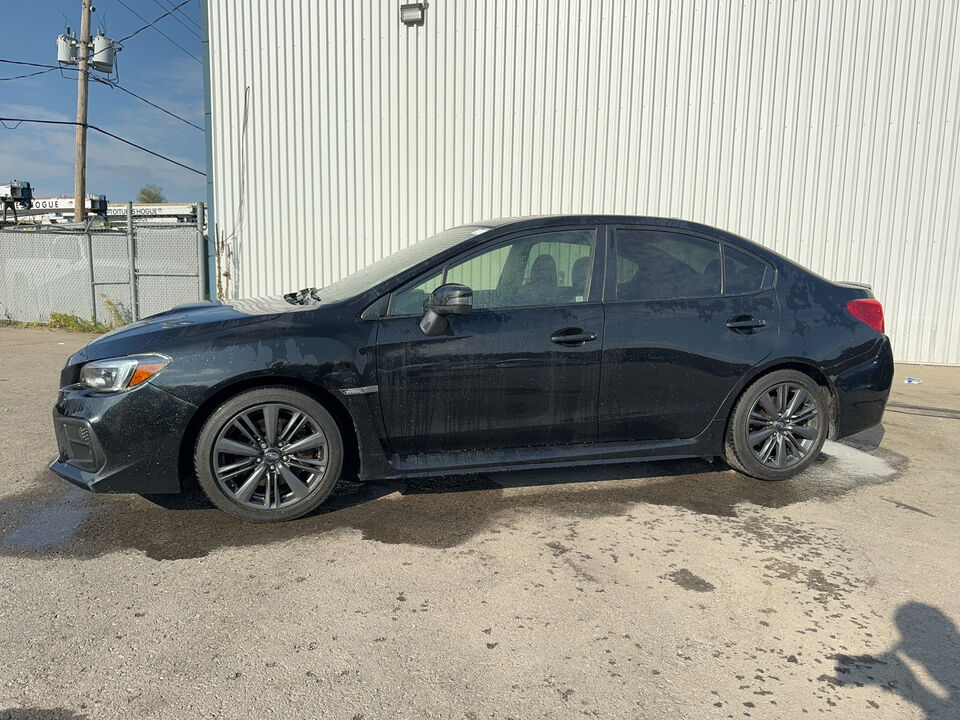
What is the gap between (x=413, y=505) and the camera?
4.10 m

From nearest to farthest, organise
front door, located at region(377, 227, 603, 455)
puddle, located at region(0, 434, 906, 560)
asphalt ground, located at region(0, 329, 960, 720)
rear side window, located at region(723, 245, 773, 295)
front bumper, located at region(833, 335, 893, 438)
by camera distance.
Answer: asphalt ground, located at region(0, 329, 960, 720), puddle, located at region(0, 434, 906, 560), front door, located at region(377, 227, 603, 455), rear side window, located at region(723, 245, 773, 295), front bumper, located at region(833, 335, 893, 438)

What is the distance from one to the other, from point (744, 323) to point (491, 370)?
1.62 meters

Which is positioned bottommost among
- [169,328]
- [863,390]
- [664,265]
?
[863,390]

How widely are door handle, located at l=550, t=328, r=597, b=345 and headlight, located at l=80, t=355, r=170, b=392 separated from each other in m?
2.02

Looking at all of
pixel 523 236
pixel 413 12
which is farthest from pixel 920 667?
pixel 413 12

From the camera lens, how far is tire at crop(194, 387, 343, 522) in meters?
3.61

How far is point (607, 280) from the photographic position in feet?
13.6

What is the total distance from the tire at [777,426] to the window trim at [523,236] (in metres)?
1.18

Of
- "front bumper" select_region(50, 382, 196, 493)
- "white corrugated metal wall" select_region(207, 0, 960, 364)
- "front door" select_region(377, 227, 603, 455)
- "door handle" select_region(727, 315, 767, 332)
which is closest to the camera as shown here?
"front bumper" select_region(50, 382, 196, 493)

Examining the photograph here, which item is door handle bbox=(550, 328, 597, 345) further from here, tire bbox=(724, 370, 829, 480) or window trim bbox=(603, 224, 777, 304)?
tire bbox=(724, 370, 829, 480)

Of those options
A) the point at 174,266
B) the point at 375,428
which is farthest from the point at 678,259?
the point at 174,266

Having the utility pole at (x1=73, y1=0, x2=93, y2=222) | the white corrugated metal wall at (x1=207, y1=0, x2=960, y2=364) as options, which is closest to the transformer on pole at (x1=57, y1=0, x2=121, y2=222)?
the utility pole at (x1=73, y1=0, x2=93, y2=222)

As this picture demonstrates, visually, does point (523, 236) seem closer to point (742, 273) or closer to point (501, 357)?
point (501, 357)

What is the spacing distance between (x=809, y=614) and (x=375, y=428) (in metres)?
2.20
